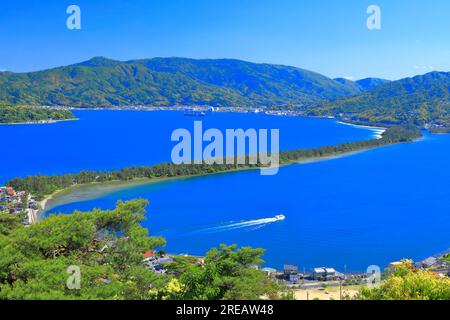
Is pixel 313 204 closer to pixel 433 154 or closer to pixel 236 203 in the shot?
pixel 236 203

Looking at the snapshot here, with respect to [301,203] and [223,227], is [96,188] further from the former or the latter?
[301,203]

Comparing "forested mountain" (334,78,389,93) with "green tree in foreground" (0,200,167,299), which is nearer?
"green tree in foreground" (0,200,167,299)

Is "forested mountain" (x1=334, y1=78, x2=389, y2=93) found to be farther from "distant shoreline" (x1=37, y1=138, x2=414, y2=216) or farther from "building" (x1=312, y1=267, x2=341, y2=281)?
"building" (x1=312, y1=267, x2=341, y2=281)

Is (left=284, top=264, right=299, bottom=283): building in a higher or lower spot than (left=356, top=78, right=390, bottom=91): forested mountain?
lower

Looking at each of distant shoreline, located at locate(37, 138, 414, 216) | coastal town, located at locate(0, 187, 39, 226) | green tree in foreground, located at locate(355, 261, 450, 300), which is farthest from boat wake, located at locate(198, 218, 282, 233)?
green tree in foreground, located at locate(355, 261, 450, 300)

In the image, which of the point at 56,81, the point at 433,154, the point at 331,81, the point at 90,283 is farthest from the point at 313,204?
the point at 331,81

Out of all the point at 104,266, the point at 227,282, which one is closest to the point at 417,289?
the point at 227,282

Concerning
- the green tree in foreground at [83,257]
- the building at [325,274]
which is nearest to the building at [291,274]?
the building at [325,274]
